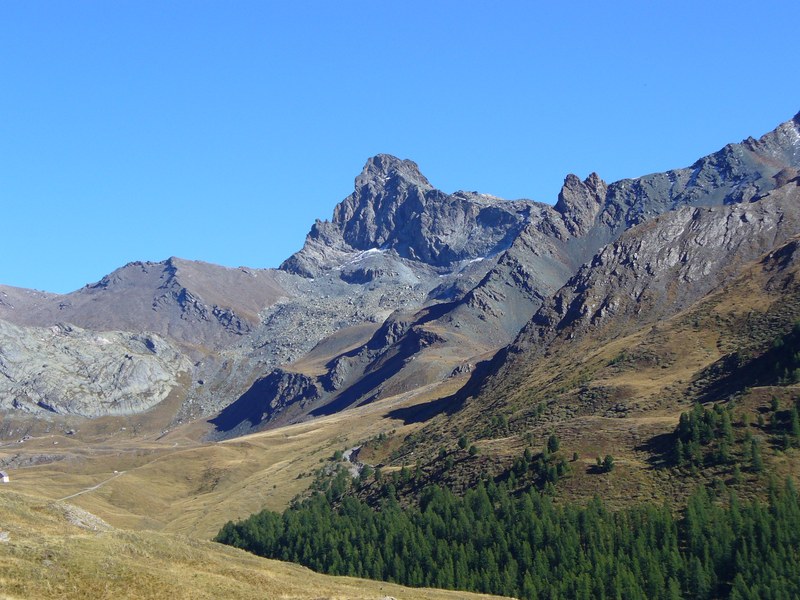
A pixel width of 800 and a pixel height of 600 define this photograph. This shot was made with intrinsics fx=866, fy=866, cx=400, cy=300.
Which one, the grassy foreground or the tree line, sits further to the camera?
the tree line

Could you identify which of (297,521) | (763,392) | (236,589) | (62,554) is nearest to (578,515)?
(763,392)

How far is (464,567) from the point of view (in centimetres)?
13425

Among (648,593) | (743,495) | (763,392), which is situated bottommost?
(648,593)

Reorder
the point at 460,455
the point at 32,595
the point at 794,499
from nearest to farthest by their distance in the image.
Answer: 1. the point at 32,595
2. the point at 794,499
3. the point at 460,455

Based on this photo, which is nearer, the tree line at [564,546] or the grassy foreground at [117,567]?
the grassy foreground at [117,567]

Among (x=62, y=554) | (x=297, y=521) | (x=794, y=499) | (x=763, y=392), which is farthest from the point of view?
(x=297, y=521)

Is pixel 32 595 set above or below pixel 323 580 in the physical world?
above

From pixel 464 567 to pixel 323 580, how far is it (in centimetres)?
3827

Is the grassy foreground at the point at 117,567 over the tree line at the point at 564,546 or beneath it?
over

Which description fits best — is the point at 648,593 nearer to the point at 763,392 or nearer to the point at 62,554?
the point at 763,392

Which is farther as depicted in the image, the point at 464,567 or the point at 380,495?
the point at 380,495

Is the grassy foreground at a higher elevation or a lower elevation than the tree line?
higher

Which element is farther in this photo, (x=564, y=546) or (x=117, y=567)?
(x=564, y=546)

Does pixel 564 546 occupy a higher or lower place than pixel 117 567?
lower
